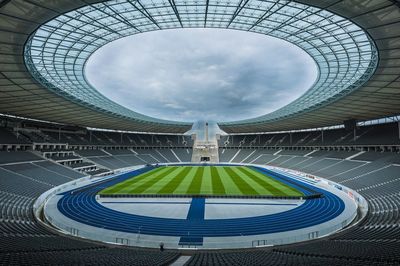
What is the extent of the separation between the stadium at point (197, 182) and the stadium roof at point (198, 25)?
0.12 m

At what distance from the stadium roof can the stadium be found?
0.12 meters

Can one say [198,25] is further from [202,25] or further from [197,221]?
[197,221]

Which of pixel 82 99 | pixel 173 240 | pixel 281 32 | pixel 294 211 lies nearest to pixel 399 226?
pixel 294 211

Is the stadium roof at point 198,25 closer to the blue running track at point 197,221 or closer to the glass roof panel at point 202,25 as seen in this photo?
the glass roof panel at point 202,25

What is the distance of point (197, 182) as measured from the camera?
40094 millimetres

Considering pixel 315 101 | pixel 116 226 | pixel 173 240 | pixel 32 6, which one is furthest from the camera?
pixel 315 101

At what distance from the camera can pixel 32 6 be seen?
13.3 meters

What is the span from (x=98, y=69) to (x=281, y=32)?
22.6 metres

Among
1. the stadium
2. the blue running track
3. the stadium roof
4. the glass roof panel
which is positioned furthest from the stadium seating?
the glass roof panel

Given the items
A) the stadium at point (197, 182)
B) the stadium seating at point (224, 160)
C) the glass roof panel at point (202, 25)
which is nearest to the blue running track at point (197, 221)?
the stadium at point (197, 182)

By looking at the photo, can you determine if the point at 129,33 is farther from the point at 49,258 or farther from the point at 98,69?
the point at 49,258

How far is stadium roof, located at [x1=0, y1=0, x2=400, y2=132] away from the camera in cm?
1446

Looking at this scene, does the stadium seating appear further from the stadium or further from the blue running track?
the blue running track

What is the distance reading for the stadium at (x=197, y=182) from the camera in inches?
524
